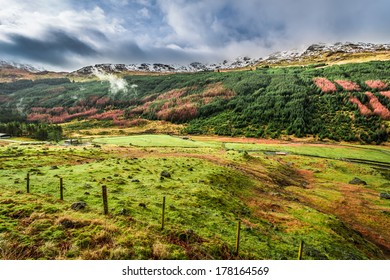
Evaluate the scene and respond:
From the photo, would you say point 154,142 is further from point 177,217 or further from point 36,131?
point 177,217

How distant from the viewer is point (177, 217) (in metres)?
18.3

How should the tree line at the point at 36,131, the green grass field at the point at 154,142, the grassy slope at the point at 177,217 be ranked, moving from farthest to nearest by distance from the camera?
the tree line at the point at 36,131
the green grass field at the point at 154,142
the grassy slope at the point at 177,217

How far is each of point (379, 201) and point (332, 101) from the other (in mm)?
148891

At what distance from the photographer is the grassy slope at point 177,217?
12.3 metres

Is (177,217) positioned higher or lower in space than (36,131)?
lower

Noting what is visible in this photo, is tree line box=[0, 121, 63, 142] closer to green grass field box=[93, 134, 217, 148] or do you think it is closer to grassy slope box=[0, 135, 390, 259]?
green grass field box=[93, 134, 217, 148]

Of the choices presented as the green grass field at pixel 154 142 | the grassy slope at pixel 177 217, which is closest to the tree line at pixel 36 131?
the green grass field at pixel 154 142

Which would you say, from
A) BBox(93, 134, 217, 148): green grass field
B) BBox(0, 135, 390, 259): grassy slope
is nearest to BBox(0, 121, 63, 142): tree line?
BBox(93, 134, 217, 148): green grass field

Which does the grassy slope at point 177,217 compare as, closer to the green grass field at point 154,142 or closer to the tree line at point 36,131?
the green grass field at point 154,142

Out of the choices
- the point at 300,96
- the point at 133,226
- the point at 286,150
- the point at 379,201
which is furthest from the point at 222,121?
the point at 133,226

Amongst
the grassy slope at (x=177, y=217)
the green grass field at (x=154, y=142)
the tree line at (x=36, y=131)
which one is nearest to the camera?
the grassy slope at (x=177, y=217)

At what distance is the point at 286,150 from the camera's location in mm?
92062

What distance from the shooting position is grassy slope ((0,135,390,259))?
12.3m

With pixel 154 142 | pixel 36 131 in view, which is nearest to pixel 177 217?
pixel 154 142
